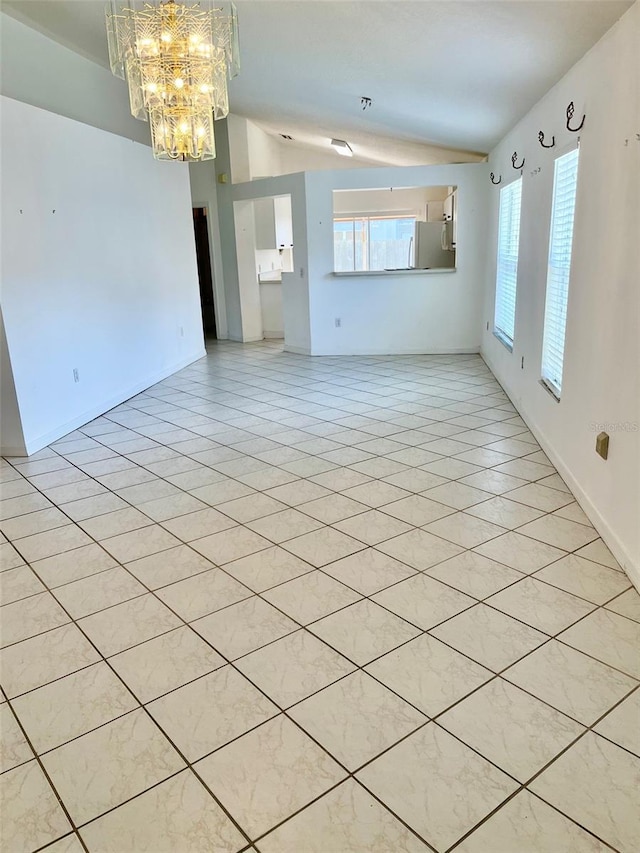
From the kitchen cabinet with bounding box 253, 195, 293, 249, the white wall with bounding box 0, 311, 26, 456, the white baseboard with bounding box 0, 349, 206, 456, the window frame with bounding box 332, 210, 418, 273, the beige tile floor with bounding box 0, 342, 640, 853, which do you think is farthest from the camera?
the window frame with bounding box 332, 210, 418, 273

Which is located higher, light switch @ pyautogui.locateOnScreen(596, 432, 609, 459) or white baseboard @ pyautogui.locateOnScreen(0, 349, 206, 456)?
light switch @ pyautogui.locateOnScreen(596, 432, 609, 459)

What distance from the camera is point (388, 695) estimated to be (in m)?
1.78

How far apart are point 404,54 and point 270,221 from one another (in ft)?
18.4

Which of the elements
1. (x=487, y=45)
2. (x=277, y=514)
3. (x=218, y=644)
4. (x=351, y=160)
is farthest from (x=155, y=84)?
(x=351, y=160)

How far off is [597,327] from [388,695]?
6.37 feet

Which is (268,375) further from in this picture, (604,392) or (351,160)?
(351,160)

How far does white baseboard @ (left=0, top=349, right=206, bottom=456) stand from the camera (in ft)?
13.5

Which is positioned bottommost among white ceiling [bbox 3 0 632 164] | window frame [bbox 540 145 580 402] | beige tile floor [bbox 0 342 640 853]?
beige tile floor [bbox 0 342 640 853]

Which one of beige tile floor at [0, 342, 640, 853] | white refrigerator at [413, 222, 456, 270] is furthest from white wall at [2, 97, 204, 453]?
white refrigerator at [413, 222, 456, 270]

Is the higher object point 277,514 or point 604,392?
point 604,392

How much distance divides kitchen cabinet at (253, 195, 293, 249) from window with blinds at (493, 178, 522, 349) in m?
4.08

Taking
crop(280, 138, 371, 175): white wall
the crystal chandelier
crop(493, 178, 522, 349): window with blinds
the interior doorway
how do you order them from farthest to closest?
crop(280, 138, 371, 175): white wall, the interior doorway, crop(493, 178, 522, 349): window with blinds, the crystal chandelier

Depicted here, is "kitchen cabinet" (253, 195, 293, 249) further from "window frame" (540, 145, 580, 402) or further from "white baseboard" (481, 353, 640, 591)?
"white baseboard" (481, 353, 640, 591)

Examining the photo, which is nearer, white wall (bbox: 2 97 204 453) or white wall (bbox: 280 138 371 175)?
white wall (bbox: 2 97 204 453)
